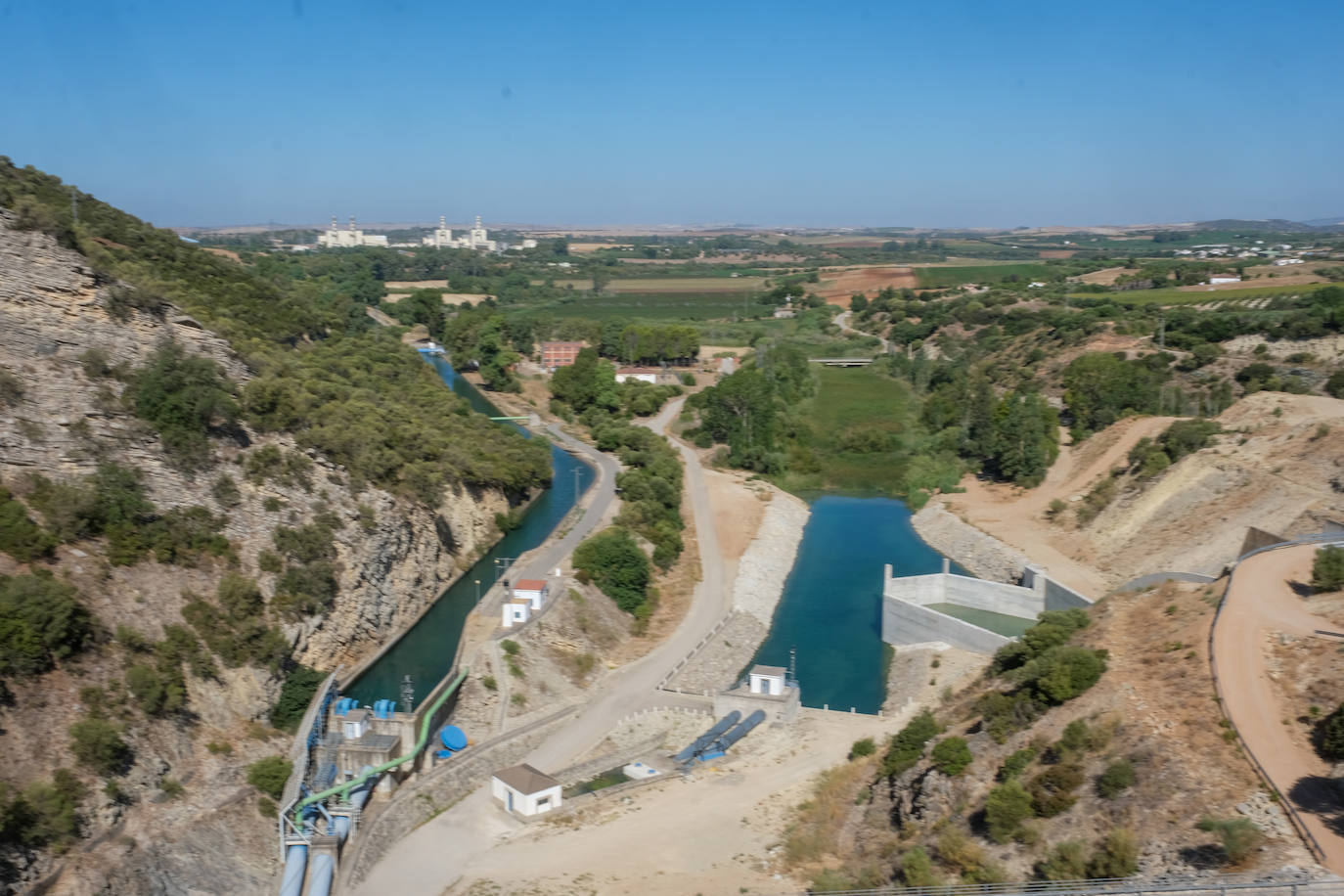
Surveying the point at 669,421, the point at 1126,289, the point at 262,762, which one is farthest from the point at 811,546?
the point at 1126,289

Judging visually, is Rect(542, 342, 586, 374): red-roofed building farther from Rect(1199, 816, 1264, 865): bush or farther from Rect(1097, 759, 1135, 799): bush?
Rect(1199, 816, 1264, 865): bush

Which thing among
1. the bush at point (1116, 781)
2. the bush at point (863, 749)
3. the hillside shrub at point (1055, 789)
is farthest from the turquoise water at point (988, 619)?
the bush at point (1116, 781)

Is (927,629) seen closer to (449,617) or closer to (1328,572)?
(1328,572)

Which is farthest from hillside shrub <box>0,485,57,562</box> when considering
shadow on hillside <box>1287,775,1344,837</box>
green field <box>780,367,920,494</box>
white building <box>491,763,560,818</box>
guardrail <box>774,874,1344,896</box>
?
green field <box>780,367,920,494</box>

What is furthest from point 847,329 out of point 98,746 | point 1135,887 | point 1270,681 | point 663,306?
point 1135,887

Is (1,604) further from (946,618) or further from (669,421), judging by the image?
(669,421)

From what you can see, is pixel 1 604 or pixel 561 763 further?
pixel 561 763
